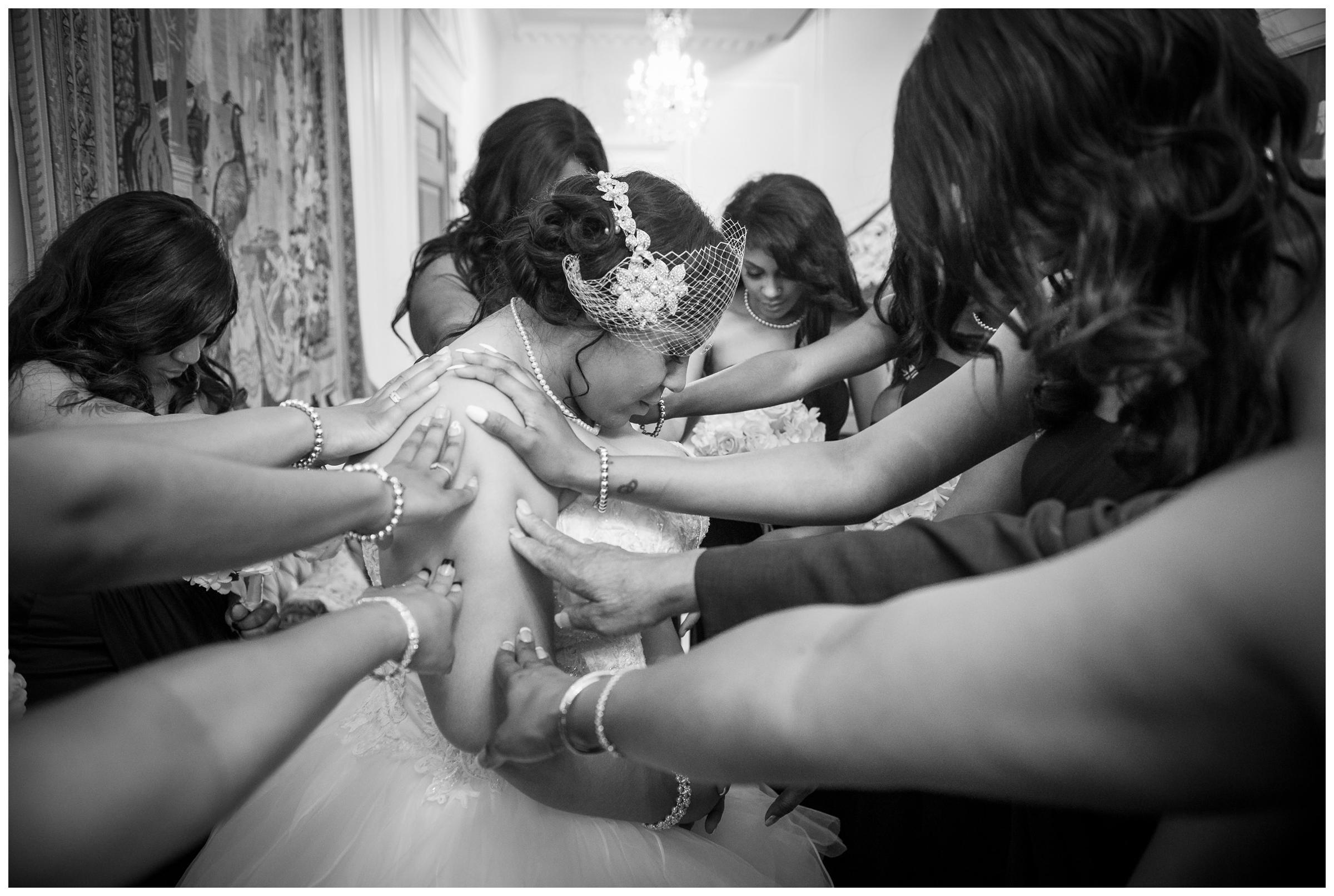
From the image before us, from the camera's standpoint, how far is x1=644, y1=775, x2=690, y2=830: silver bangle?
61.1 inches

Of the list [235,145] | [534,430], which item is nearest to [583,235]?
[534,430]

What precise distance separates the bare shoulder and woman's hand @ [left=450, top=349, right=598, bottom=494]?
0.65m

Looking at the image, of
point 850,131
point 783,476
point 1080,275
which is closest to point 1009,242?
point 1080,275

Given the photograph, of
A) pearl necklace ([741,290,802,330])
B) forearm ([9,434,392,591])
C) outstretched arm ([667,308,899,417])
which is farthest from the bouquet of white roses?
forearm ([9,434,392,591])

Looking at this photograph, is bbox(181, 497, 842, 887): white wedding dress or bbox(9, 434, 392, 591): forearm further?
bbox(181, 497, 842, 887): white wedding dress

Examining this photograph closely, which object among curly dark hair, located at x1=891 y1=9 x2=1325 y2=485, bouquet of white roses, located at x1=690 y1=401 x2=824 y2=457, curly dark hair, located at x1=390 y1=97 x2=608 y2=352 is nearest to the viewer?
curly dark hair, located at x1=891 y1=9 x2=1325 y2=485

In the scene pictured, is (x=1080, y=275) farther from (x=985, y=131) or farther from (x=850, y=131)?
(x=850, y=131)

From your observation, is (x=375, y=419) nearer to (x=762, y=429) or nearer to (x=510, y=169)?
(x=510, y=169)

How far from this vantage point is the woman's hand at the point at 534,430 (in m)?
1.53

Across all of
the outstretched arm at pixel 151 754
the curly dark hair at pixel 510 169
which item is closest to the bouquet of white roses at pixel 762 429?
the curly dark hair at pixel 510 169

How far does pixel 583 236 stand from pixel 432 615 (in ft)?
2.35

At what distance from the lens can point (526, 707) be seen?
122cm

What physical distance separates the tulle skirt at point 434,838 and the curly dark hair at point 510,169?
129cm

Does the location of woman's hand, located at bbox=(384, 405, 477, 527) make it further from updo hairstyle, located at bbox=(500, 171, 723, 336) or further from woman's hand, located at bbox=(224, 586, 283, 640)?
woman's hand, located at bbox=(224, 586, 283, 640)
